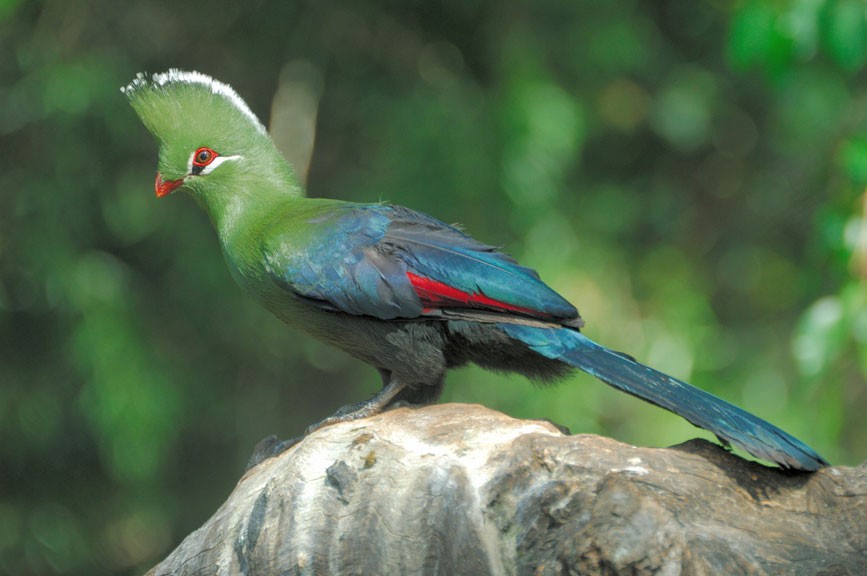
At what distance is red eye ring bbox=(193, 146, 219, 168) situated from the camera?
2.94 meters

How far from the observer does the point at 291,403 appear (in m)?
6.21

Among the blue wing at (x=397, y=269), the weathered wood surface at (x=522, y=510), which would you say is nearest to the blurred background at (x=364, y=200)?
the blue wing at (x=397, y=269)

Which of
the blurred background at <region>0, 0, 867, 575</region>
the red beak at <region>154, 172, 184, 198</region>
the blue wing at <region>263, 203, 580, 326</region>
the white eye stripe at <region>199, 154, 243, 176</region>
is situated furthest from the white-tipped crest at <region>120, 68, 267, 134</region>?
the blurred background at <region>0, 0, 867, 575</region>

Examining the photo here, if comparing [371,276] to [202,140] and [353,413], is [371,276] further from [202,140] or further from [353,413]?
[202,140]

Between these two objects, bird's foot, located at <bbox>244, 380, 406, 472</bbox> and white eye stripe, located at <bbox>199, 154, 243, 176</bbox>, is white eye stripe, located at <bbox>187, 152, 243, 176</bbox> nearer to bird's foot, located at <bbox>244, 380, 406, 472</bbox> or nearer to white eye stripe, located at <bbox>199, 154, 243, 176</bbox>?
white eye stripe, located at <bbox>199, 154, 243, 176</bbox>

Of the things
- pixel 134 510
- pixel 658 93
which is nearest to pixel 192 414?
pixel 134 510

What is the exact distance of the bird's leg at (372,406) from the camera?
105 inches

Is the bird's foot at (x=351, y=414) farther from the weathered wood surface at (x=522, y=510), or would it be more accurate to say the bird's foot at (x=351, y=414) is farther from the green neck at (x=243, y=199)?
the green neck at (x=243, y=199)

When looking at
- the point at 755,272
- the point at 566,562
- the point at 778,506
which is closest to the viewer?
the point at 566,562

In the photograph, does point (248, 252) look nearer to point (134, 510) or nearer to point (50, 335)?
point (50, 335)

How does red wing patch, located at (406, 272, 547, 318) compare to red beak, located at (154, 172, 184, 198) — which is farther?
red beak, located at (154, 172, 184, 198)

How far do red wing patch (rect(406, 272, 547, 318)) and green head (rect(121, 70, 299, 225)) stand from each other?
62 cm

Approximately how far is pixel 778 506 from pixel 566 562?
0.48 m

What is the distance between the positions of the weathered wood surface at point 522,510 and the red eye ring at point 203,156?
3.21 ft
